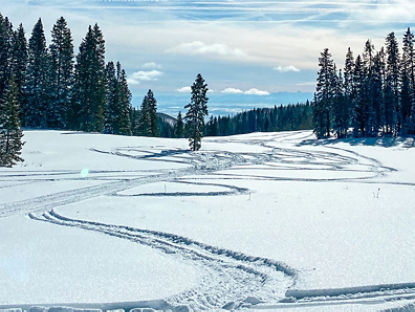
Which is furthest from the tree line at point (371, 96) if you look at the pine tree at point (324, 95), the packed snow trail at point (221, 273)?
the packed snow trail at point (221, 273)

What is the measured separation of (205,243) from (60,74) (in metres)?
53.0

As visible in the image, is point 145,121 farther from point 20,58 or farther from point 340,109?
point 340,109

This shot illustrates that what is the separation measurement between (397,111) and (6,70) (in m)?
54.4

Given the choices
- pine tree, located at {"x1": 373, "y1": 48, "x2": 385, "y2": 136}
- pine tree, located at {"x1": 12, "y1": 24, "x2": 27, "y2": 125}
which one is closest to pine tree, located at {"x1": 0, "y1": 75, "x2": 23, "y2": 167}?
pine tree, located at {"x1": 12, "y1": 24, "x2": 27, "y2": 125}

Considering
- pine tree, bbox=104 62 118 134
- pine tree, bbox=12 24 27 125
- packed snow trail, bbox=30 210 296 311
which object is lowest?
packed snow trail, bbox=30 210 296 311

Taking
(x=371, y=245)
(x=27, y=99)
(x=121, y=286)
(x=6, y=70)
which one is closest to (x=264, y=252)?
(x=371, y=245)

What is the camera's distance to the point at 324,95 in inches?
2435

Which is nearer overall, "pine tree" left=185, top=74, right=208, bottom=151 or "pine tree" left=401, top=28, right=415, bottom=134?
"pine tree" left=185, top=74, right=208, bottom=151

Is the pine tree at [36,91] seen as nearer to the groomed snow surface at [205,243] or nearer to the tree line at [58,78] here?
A: the tree line at [58,78]

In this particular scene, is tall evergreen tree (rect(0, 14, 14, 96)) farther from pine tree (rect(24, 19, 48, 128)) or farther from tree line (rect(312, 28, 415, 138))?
tree line (rect(312, 28, 415, 138))

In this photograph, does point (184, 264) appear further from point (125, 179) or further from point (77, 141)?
point (77, 141)

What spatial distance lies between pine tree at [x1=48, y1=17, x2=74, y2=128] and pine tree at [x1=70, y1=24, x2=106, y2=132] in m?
1.14

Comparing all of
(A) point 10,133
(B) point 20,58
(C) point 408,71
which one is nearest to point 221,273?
(A) point 10,133

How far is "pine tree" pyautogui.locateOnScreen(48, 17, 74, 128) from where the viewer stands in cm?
5550
